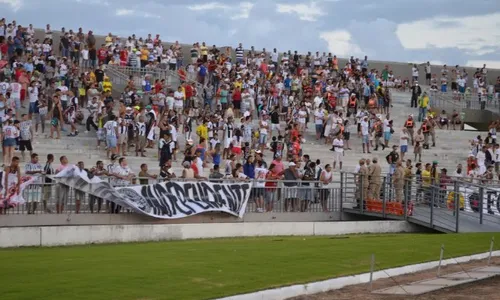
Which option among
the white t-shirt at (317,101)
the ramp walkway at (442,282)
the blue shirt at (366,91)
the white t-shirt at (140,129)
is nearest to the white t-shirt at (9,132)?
the white t-shirt at (140,129)

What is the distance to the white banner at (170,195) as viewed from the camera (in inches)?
1058

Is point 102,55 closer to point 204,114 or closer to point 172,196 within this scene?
point 204,114

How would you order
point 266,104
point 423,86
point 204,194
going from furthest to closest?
1. point 423,86
2. point 266,104
3. point 204,194

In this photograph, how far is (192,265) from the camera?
18.6 meters

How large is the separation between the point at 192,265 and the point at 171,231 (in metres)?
8.08

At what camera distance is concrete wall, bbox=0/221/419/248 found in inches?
947

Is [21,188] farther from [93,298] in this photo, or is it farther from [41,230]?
[93,298]

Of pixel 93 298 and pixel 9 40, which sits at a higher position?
pixel 9 40

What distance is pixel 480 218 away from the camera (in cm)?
3070

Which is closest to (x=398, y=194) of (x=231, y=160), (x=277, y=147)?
(x=231, y=160)

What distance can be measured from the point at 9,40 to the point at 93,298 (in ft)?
96.3

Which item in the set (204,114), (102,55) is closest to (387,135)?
(204,114)

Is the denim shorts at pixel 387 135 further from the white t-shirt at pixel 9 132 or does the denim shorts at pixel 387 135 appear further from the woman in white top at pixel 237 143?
the white t-shirt at pixel 9 132

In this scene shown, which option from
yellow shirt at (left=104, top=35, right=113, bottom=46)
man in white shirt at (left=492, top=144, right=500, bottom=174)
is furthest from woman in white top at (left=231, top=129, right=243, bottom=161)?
yellow shirt at (left=104, top=35, right=113, bottom=46)
